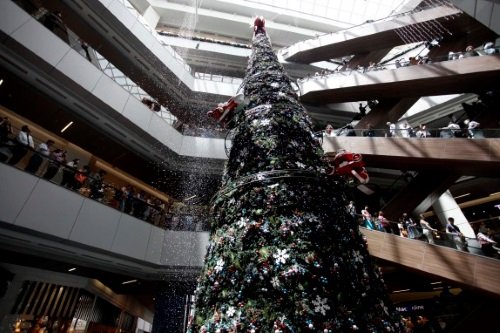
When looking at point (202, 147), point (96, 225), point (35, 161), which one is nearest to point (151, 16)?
point (202, 147)

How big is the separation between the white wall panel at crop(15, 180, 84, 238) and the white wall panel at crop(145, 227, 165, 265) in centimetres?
267

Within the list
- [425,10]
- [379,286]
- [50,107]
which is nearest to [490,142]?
[425,10]

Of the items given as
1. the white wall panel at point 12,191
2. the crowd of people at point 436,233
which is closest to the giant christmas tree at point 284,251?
the crowd of people at point 436,233

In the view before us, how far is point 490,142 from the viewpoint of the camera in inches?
344

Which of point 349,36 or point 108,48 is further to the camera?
point 349,36

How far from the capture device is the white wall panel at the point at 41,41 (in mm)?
8484

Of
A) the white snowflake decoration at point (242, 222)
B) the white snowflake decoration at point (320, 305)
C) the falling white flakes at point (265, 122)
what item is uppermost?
the falling white flakes at point (265, 122)

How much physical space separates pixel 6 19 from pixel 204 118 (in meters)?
9.19

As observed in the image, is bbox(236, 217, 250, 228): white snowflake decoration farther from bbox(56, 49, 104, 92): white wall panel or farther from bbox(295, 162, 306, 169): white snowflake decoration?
bbox(56, 49, 104, 92): white wall panel

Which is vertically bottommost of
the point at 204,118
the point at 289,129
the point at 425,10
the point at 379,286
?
the point at 379,286

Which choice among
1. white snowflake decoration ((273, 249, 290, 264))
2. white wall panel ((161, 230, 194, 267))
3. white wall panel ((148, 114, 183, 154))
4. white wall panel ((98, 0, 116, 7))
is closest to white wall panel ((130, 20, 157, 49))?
white wall panel ((98, 0, 116, 7))

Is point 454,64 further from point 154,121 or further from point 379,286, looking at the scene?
point 379,286

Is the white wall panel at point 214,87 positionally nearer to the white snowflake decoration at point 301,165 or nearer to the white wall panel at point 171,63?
the white wall panel at point 171,63

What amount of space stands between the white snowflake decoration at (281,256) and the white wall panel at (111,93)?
1082 centimetres
